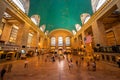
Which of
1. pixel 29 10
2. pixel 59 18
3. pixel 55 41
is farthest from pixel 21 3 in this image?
pixel 55 41

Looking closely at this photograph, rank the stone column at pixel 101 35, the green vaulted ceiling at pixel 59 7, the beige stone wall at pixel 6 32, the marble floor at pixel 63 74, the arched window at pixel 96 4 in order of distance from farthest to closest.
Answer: the green vaulted ceiling at pixel 59 7
the beige stone wall at pixel 6 32
the arched window at pixel 96 4
the stone column at pixel 101 35
the marble floor at pixel 63 74

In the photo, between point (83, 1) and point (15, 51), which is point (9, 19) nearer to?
point (15, 51)

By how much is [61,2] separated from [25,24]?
13.8 metres

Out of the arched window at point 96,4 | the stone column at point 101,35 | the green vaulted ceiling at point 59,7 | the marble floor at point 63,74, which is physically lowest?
the marble floor at point 63,74

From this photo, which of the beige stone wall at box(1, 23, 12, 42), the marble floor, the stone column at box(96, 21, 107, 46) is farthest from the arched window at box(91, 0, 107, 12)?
the beige stone wall at box(1, 23, 12, 42)

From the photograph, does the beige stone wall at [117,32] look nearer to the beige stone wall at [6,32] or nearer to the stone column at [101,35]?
the stone column at [101,35]

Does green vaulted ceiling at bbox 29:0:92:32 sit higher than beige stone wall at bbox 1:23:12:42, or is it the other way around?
green vaulted ceiling at bbox 29:0:92:32

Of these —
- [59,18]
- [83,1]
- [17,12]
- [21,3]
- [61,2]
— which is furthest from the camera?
[59,18]

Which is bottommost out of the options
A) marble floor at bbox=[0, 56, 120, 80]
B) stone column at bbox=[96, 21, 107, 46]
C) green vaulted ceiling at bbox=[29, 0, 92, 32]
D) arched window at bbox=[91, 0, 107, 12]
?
marble floor at bbox=[0, 56, 120, 80]

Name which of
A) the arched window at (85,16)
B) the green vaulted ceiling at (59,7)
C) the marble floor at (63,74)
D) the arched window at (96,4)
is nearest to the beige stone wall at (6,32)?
the green vaulted ceiling at (59,7)

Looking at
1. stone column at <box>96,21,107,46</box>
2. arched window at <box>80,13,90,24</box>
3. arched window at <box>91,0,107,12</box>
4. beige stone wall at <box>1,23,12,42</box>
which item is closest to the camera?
stone column at <box>96,21,107,46</box>

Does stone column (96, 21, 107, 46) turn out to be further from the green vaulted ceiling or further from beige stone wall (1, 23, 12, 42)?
beige stone wall (1, 23, 12, 42)

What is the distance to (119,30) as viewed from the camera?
1895 centimetres

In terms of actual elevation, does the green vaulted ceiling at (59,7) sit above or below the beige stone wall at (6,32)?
above
